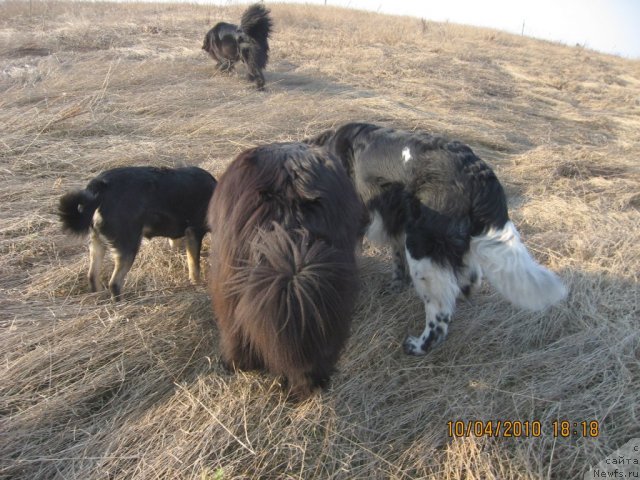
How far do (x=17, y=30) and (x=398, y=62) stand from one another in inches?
400

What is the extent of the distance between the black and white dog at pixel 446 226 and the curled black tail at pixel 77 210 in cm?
203

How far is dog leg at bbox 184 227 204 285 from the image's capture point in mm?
3666

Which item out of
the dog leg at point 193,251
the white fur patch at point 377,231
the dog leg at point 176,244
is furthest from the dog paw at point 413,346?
the dog leg at point 176,244

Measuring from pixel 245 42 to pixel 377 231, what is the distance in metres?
7.83

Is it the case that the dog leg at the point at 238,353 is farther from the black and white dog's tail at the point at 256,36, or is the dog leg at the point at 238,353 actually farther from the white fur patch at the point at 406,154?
the black and white dog's tail at the point at 256,36

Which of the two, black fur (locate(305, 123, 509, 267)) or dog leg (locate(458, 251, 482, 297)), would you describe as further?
dog leg (locate(458, 251, 482, 297))

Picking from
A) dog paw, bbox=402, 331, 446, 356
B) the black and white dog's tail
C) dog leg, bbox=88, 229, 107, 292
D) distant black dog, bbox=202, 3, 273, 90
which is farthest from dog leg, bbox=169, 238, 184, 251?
the black and white dog's tail

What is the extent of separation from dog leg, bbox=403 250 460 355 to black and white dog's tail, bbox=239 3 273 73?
7.75 metres

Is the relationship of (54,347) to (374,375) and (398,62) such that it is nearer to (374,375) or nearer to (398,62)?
(374,375)

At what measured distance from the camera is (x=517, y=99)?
10.9 metres

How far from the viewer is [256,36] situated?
1017 centimetres

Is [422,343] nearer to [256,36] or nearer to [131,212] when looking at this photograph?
[131,212]
